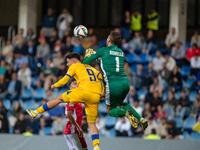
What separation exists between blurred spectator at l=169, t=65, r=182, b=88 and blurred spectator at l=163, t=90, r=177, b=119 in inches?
30.1

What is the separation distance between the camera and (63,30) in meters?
16.2

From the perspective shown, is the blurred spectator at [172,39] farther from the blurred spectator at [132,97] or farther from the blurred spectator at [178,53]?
the blurred spectator at [132,97]

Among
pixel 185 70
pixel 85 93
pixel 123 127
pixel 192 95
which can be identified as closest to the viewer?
pixel 85 93

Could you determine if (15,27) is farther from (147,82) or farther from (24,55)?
(147,82)

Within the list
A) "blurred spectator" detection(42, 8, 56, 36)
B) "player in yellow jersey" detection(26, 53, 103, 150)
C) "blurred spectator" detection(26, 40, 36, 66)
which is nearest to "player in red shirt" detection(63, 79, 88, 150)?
"player in yellow jersey" detection(26, 53, 103, 150)

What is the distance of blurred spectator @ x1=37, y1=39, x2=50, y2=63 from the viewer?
1538cm

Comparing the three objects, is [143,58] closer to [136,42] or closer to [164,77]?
[136,42]

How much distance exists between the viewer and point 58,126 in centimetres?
1190

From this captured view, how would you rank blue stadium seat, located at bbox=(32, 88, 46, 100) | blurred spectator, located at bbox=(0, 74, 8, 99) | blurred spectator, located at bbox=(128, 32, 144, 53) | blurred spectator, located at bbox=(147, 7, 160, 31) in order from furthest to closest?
blurred spectator, located at bbox=(147, 7, 160, 31), blurred spectator, located at bbox=(128, 32, 144, 53), blurred spectator, located at bbox=(0, 74, 8, 99), blue stadium seat, located at bbox=(32, 88, 46, 100)

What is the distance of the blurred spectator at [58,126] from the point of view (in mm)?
11802

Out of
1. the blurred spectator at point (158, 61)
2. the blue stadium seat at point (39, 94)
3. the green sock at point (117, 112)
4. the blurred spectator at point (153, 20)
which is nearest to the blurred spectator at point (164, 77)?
the blurred spectator at point (158, 61)

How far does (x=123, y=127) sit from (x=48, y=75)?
423cm

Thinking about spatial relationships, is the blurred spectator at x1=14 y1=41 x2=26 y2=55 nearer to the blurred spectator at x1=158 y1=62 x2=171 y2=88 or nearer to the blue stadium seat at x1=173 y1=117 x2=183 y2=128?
the blurred spectator at x1=158 y1=62 x2=171 y2=88

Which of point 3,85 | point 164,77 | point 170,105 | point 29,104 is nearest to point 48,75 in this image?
point 29,104
